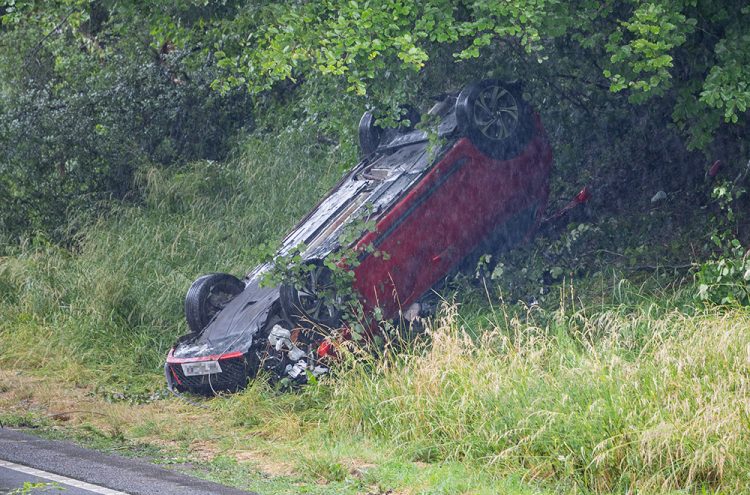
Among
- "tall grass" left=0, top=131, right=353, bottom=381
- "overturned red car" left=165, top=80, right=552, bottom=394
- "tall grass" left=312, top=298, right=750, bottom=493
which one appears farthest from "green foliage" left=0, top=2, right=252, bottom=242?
"tall grass" left=312, top=298, right=750, bottom=493

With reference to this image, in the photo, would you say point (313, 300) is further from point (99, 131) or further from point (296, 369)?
point (99, 131)

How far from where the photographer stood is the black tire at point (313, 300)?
28.8ft

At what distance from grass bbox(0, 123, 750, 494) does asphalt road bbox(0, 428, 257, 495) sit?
0.26 meters

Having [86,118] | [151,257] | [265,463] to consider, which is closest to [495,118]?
[265,463]

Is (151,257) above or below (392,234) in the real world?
below

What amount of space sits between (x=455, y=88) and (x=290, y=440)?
498cm

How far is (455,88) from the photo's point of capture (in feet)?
35.7

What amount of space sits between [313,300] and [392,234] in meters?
1.02

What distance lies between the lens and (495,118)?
10.1 m

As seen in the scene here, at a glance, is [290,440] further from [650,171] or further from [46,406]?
[650,171]

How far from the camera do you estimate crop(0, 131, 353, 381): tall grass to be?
10.9 meters

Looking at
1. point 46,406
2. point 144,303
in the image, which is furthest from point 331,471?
point 144,303

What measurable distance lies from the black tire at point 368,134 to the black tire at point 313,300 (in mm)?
2579

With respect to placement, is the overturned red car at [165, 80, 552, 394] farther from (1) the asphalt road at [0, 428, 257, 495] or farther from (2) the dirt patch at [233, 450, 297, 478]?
(1) the asphalt road at [0, 428, 257, 495]
